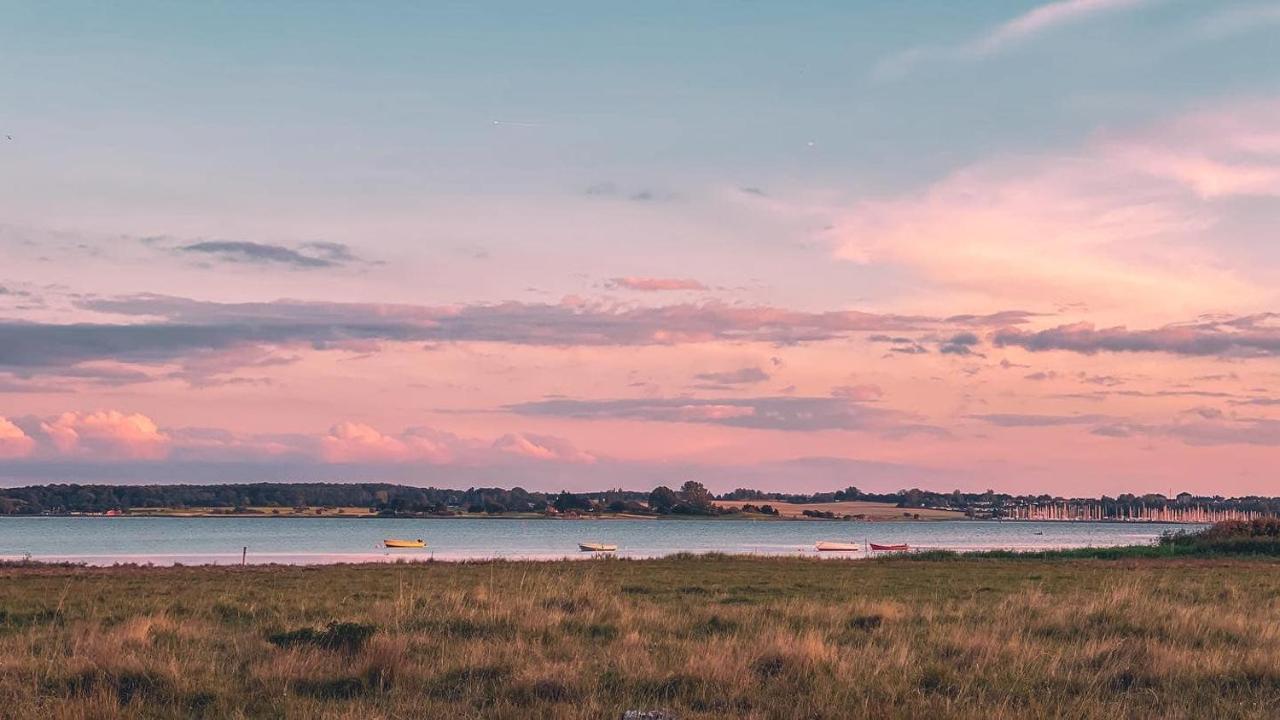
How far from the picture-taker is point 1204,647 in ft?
51.7

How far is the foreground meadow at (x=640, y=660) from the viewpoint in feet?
38.9

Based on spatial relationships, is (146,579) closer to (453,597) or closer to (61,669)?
(453,597)

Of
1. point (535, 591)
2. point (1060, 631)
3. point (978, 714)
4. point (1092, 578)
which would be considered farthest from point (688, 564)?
point (978, 714)

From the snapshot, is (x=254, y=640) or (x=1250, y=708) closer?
(x=1250, y=708)

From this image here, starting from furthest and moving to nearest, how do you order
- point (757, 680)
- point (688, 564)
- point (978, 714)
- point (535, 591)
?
point (688, 564) → point (535, 591) → point (757, 680) → point (978, 714)

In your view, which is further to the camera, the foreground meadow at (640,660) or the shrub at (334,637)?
the shrub at (334,637)

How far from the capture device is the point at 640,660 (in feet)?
46.0

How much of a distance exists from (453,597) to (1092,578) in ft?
83.5

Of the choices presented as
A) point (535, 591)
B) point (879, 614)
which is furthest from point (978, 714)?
point (535, 591)

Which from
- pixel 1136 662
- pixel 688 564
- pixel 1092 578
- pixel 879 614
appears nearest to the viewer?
pixel 1136 662

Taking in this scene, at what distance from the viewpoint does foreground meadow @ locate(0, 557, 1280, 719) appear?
38.9 feet

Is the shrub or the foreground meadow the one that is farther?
the shrub

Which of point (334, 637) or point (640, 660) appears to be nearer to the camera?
point (640, 660)

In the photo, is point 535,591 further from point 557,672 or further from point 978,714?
point 978,714
